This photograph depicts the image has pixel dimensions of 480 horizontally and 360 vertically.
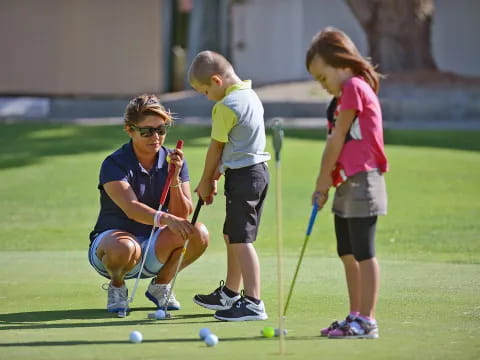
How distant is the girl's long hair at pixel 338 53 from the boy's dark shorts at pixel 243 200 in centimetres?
93

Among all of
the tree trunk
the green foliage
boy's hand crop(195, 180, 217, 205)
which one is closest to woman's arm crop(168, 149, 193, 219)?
boy's hand crop(195, 180, 217, 205)

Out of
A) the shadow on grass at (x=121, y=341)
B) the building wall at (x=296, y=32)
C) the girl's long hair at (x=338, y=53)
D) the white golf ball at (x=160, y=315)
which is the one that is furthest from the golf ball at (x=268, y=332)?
the building wall at (x=296, y=32)

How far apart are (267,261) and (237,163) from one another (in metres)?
3.15

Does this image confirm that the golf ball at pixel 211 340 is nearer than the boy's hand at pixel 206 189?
Yes

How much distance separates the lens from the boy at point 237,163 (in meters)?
6.64

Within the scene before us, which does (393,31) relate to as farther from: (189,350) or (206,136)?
(189,350)

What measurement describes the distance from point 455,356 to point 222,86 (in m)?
2.15

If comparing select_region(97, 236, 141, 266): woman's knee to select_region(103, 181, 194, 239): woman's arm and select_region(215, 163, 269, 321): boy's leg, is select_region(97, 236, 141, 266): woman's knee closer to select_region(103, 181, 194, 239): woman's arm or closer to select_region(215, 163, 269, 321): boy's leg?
select_region(103, 181, 194, 239): woman's arm

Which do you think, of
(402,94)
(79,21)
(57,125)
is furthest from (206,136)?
(79,21)

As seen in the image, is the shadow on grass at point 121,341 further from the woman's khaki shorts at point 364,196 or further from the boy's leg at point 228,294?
the boy's leg at point 228,294

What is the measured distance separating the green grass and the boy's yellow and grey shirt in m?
0.92

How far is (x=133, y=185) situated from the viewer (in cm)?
707

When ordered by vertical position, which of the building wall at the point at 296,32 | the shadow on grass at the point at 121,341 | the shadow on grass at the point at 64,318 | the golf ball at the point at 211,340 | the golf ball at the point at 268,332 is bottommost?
the building wall at the point at 296,32

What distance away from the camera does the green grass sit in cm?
585
